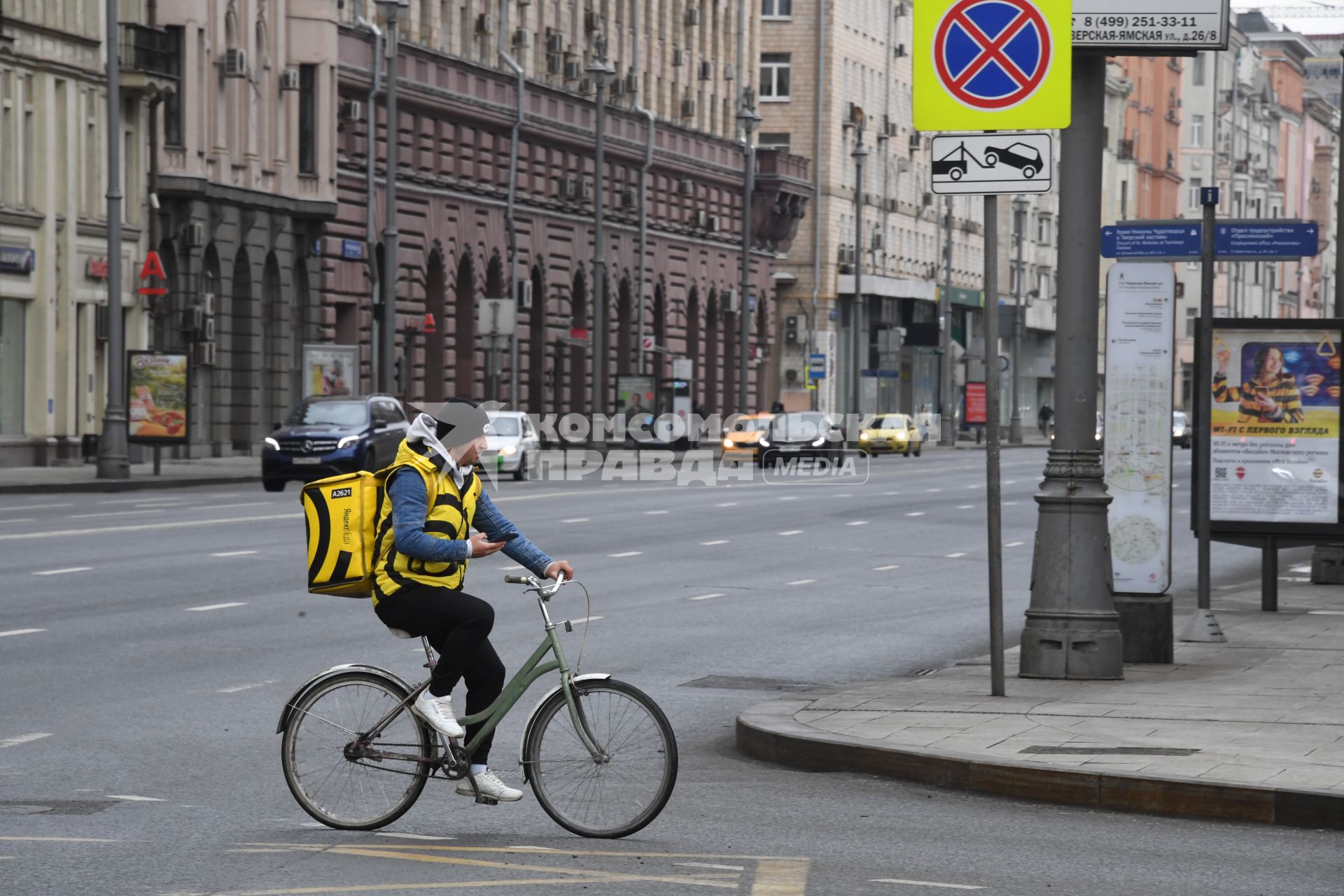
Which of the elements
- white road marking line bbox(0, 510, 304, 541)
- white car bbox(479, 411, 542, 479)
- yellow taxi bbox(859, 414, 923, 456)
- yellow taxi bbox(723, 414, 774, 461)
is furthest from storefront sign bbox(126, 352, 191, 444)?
yellow taxi bbox(859, 414, 923, 456)

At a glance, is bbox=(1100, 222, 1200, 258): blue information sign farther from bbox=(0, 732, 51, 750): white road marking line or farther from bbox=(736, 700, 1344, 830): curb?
bbox=(0, 732, 51, 750): white road marking line

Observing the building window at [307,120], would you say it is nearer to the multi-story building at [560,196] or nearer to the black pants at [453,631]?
the multi-story building at [560,196]

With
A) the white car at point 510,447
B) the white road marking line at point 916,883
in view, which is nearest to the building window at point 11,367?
the white car at point 510,447

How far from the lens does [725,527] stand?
96.7 ft

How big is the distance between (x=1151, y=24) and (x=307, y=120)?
42248mm

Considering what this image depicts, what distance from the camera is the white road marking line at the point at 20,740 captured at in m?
11.1

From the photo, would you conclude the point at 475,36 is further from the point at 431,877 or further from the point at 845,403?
the point at 431,877

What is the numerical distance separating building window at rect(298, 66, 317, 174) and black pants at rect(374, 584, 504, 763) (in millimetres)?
46353

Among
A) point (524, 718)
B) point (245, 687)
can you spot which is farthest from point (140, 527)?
point (524, 718)

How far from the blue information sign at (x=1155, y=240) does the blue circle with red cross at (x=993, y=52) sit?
3.21 metres

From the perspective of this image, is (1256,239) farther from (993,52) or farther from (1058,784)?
(1058,784)

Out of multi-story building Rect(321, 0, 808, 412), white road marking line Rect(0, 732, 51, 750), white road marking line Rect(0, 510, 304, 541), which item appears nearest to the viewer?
white road marking line Rect(0, 732, 51, 750)

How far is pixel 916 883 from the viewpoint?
25.8 ft

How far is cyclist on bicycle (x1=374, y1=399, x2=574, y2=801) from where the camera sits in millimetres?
8734
